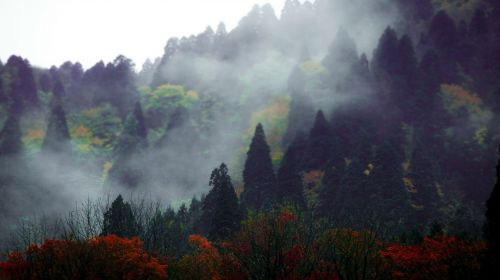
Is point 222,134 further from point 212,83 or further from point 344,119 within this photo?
point 344,119

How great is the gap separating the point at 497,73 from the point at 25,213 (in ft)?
265

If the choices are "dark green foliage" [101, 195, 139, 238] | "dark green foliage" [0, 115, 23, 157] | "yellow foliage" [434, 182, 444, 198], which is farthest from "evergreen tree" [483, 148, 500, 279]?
"dark green foliage" [0, 115, 23, 157]

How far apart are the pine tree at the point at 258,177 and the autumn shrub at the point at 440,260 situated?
31.2 metres

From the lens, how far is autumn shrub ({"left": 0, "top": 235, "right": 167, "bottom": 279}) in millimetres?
22688

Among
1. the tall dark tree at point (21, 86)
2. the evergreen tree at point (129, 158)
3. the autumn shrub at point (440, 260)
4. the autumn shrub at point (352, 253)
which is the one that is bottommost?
the autumn shrub at point (440, 260)

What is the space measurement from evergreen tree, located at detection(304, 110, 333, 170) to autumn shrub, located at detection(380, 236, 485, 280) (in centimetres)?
4007

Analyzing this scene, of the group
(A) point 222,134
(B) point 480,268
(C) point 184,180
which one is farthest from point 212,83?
(B) point 480,268

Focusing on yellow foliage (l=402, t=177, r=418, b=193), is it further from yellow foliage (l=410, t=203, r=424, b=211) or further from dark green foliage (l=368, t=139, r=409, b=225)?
dark green foliage (l=368, t=139, r=409, b=225)

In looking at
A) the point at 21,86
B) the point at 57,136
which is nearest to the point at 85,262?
the point at 57,136

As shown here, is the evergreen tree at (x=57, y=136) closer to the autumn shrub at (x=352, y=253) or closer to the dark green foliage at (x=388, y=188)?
the dark green foliage at (x=388, y=188)

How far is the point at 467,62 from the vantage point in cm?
8119

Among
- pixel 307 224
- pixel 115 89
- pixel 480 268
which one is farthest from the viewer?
pixel 115 89

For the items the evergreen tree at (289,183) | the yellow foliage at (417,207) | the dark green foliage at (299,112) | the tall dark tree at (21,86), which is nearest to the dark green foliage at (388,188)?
the yellow foliage at (417,207)

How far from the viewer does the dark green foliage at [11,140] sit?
77562 millimetres
